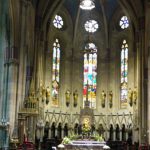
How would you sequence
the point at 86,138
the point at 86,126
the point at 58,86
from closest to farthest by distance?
the point at 86,138 < the point at 86,126 < the point at 58,86

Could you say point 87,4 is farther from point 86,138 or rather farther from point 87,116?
point 86,138

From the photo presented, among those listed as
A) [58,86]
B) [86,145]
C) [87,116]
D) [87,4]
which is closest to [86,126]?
[87,116]

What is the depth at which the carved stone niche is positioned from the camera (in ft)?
150

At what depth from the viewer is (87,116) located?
45.8m

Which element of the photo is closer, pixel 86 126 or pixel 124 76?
pixel 86 126

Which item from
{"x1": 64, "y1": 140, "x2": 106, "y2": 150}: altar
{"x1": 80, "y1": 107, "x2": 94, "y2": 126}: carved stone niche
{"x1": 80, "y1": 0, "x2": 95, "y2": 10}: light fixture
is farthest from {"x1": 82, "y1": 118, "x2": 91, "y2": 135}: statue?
{"x1": 80, "y1": 0, "x2": 95, "y2": 10}: light fixture

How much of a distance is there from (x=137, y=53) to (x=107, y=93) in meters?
7.03

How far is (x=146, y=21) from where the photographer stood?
41250mm

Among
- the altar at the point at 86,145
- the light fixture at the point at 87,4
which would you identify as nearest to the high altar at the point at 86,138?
the altar at the point at 86,145

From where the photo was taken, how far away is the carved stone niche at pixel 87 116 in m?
45.7

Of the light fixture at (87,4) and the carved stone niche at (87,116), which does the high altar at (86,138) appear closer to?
the carved stone niche at (87,116)

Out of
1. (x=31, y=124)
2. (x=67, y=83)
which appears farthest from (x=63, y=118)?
(x=31, y=124)

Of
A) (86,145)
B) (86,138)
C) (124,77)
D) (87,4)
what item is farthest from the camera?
(124,77)

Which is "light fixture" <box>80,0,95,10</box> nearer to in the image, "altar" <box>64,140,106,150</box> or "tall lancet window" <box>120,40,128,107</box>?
"tall lancet window" <box>120,40,128,107</box>
